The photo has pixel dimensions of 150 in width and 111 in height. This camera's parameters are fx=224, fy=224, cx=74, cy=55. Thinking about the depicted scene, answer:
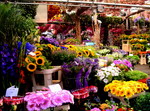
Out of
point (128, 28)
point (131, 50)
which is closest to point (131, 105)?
point (131, 50)

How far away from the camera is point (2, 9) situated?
2.67 metres

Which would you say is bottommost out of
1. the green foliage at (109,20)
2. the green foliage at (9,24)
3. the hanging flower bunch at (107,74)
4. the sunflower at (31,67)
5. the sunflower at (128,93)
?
the sunflower at (128,93)

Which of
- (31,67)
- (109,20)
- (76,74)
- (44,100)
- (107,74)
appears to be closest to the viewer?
(44,100)

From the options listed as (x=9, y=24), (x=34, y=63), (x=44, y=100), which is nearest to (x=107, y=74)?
(x=34, y=63)

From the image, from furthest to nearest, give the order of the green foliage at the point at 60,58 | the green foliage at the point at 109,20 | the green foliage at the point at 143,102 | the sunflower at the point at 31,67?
1. the green foliage at the point at 109,20
2. the green foliage at the point at 60,58
3. the green foliage at the point at 143,102
4. the sunflower at the point at 31,67

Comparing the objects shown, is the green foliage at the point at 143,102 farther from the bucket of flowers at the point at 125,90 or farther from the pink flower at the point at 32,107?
the pink flower at the point at 32,107

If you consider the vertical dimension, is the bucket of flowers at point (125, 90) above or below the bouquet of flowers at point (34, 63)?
below

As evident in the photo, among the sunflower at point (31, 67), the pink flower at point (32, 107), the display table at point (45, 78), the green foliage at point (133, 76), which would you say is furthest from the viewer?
the green foliage at point (133, 76)

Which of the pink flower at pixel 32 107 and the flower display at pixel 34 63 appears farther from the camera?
the flower display at pixel 34 63

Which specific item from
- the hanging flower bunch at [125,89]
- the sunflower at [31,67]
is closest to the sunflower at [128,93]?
the hanging flower bunch at [125,89]

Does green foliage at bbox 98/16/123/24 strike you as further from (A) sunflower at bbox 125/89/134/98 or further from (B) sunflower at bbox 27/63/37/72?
(B) sunflower at bbox 27/63/37/72

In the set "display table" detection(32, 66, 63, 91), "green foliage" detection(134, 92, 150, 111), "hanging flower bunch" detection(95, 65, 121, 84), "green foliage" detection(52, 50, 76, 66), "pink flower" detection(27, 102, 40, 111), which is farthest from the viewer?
"hanging flower bunch" detection(95, 65, 121, 84)


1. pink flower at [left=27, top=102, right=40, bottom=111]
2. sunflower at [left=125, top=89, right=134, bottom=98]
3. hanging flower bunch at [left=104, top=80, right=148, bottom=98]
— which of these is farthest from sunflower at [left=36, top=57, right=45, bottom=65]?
sunflower at [left=125, top=89, right=134, bottom=98]

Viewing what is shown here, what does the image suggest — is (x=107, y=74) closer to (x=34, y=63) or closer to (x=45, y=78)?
(x=45, y=78)
